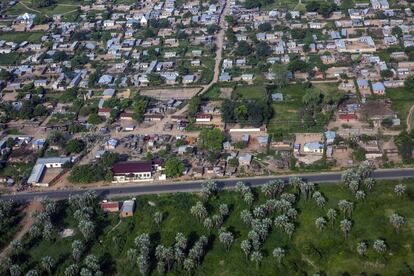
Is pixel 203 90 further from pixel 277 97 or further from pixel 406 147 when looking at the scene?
pixel 406 147

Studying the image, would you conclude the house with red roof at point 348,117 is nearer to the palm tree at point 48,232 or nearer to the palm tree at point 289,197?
the palm tree at point 289,197

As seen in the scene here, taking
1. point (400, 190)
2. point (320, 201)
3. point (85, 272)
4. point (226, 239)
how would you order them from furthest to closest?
1. point (400, 190)
2. point (320, 201)
3. point (226, 239)
4. point (85, 272)

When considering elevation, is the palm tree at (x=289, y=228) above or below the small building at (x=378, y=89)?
above

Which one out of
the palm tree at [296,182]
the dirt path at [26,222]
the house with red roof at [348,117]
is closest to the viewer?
the dirt path at [26,222]

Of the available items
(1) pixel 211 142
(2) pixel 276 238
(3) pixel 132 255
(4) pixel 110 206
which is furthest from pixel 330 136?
(3) pixel 132 255

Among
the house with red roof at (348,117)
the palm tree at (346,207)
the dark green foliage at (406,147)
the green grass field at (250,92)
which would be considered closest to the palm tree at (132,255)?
the palm tree at (346,207)

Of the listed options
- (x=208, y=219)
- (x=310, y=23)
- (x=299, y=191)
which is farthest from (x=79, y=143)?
(x=310, y=23)
